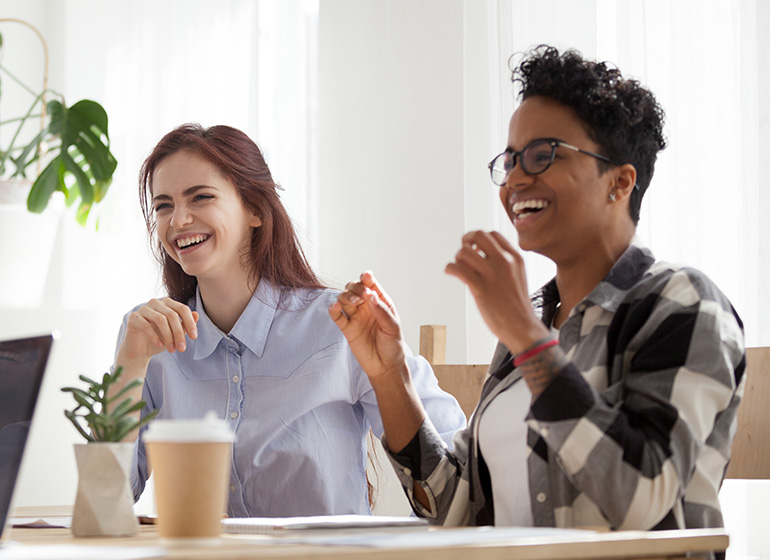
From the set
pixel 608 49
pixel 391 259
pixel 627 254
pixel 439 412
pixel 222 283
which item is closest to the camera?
pixel 627 254

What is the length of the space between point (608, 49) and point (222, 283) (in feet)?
3.60

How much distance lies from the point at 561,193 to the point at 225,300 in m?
0.85

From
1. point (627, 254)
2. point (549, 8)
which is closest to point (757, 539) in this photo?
point (627, 254)

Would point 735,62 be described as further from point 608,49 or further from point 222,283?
point 222,283

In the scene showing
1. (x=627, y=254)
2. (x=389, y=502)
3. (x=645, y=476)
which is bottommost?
(x=389, y=502)

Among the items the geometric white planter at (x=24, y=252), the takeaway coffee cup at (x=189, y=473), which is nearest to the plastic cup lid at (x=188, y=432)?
the takeaway coffee cup at (x=189, y=473)

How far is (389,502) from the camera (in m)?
2.53

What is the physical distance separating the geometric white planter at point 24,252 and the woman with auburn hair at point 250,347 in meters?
0.94

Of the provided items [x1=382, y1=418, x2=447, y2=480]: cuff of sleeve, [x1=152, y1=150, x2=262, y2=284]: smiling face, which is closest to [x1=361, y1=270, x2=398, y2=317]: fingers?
[x1=382, y1=418, x2=447, y2=480]: cuff of sleeve

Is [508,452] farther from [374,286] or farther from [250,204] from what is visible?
[250,204]

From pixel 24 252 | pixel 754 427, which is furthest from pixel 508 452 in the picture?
pixel 24 252

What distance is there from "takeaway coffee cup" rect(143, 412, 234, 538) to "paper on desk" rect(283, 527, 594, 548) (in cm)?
8

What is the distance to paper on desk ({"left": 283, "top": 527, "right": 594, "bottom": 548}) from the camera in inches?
28.6

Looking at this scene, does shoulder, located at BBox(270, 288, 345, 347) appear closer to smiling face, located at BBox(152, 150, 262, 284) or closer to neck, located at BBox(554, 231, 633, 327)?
smiling face, located at BBox(152, 150, 262, 284)
